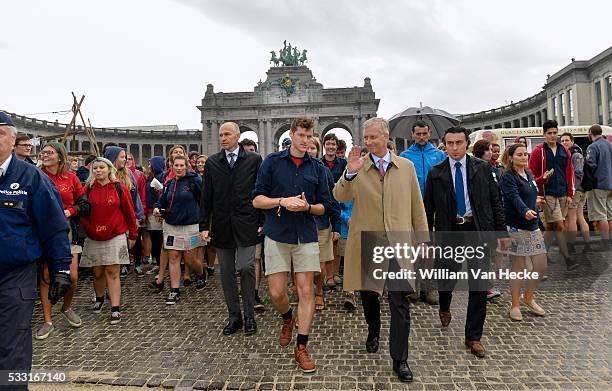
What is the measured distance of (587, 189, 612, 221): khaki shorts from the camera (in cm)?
888

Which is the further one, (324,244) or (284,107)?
(284,107)

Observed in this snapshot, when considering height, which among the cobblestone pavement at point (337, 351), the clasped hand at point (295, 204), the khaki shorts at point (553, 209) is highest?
the clasped hand at point (295, 204)

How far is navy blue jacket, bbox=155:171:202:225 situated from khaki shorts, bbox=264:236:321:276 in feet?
10.2

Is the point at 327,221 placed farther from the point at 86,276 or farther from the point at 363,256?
the point at 86,276

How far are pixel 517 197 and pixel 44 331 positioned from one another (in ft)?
22.4

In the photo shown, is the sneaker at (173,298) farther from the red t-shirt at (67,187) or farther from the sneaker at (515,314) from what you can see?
the sneaker at (515,314)

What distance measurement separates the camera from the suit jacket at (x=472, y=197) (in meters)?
4.58

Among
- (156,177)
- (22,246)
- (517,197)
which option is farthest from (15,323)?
(156,177)

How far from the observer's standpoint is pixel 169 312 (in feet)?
20.4

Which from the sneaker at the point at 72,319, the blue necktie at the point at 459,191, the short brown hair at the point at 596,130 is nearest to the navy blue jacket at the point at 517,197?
the blue necktie at the point at 459,191

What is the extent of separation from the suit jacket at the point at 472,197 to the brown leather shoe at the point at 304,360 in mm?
2249

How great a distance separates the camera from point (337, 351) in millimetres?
4535

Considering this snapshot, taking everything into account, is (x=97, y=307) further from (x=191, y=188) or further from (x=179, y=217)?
(x=191, y=188)

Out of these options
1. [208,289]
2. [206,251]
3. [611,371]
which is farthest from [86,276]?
[611,371]
